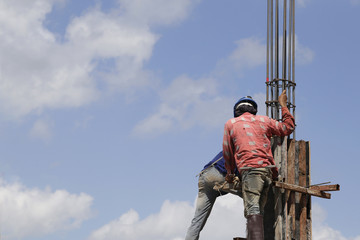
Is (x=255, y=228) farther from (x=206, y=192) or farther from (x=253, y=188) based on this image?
(x=206, y=192)

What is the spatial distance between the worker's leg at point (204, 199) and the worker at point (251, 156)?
0.72 metres

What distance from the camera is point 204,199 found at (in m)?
11.0

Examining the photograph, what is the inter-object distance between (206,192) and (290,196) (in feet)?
5.15

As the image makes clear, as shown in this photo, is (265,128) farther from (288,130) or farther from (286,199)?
(286,199)

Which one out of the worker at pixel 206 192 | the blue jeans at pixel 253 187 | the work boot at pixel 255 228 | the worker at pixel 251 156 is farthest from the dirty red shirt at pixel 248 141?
the work boot at pixel 255 228

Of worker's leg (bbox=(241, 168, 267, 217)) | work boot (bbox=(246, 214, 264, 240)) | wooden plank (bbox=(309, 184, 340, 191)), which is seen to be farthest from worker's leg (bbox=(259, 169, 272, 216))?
wooden plank (bbox=(309, 184, 340, 191))

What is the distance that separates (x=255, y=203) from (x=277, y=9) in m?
5.29

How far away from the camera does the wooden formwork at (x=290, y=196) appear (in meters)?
10.9

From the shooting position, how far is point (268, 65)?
1255 cm

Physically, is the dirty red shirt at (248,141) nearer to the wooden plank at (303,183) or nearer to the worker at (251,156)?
the worker at (251,156)

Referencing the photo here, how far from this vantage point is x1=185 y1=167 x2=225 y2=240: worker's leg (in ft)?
35.6

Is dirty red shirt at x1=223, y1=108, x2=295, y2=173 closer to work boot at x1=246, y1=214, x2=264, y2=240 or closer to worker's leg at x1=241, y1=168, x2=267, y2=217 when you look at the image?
worker's leg at x1=241, y1=168, x2=267, y2=217

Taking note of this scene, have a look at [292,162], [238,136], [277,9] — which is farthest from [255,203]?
[277,9]

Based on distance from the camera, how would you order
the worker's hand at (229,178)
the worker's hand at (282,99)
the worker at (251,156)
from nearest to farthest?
the worker at (251,156), the worker's hand at (229,178), the worker's hand at (282,99)
